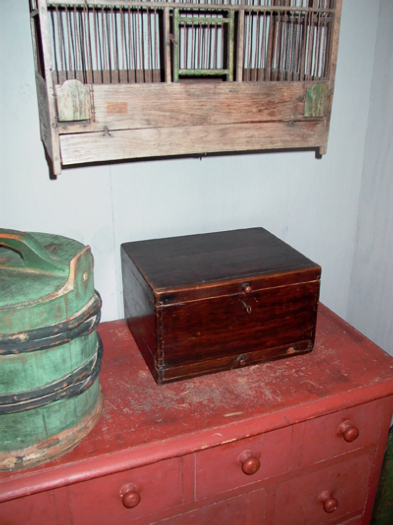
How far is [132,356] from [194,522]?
0.49 metres

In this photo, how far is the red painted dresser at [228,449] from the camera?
115cm

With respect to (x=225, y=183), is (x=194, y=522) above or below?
below

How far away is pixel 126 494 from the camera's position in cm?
119

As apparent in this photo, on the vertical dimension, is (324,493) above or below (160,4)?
below

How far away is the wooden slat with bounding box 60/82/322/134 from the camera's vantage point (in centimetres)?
115

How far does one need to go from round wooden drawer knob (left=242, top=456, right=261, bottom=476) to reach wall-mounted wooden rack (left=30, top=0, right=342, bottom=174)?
0.82 meters

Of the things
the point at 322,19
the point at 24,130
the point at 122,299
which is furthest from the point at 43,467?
the point at 322,19

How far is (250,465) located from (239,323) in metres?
0.37

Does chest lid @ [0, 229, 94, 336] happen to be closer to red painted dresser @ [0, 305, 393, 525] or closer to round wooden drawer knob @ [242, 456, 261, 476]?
red painted dresser @ [0, 305, 393, 525]

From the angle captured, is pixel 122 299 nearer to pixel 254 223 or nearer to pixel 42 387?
pixel 254 223

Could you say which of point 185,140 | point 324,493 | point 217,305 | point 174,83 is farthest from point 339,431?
point 174,83

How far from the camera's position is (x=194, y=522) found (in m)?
1.31

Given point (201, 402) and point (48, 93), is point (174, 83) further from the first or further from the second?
point (201, 402)

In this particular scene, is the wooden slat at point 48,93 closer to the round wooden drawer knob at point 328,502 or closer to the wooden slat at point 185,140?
the wooden slat at point 185,140
